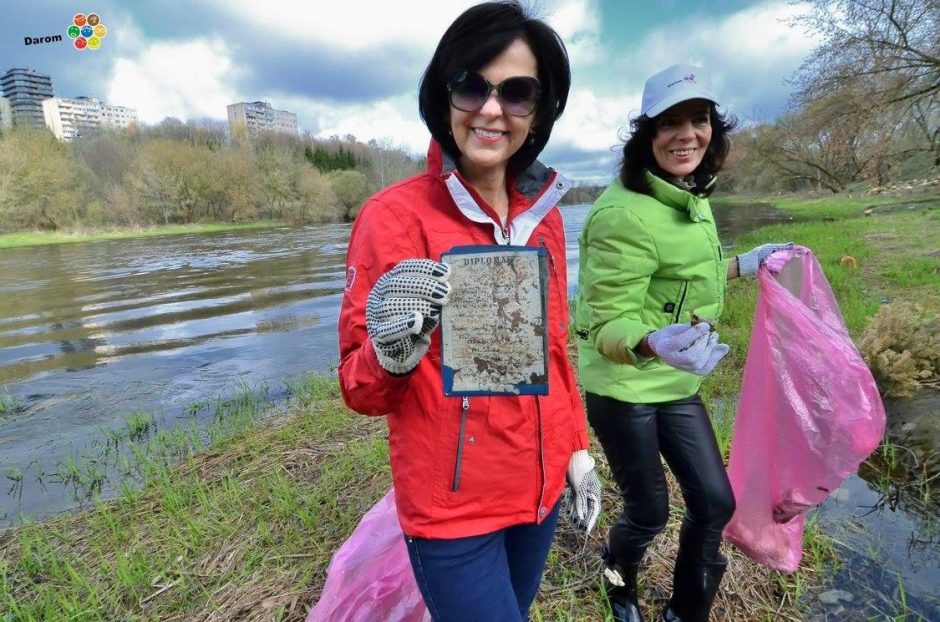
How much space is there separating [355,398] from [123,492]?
3.66 m

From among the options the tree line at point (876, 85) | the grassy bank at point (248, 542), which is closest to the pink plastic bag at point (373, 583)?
the grassy bank at point (248, 542)

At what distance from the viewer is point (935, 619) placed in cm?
230

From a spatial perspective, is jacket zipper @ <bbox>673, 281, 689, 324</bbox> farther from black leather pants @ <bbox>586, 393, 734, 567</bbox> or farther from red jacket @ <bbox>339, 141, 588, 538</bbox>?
red jacket @ <bbox>339, 141, 588, 538</bbox>

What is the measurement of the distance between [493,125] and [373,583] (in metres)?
1.65

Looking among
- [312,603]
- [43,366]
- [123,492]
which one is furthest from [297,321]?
[312,603]

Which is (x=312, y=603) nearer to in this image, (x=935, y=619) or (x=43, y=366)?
(x=935, y=619)

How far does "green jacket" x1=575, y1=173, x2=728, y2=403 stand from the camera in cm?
180

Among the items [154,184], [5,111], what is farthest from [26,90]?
[154,184]

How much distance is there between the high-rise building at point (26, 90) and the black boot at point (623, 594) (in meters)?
81.5

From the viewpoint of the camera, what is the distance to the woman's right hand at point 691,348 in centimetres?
149

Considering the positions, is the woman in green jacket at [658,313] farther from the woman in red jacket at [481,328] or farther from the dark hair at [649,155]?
the woman in red jacket at [481,328]

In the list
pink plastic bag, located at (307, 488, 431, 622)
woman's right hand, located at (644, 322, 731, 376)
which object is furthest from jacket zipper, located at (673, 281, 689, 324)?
pink plastic bag, located at (307, 488, 431, 622)

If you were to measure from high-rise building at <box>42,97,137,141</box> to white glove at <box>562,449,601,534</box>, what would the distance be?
281 ft

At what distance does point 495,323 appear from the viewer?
1.23 m
